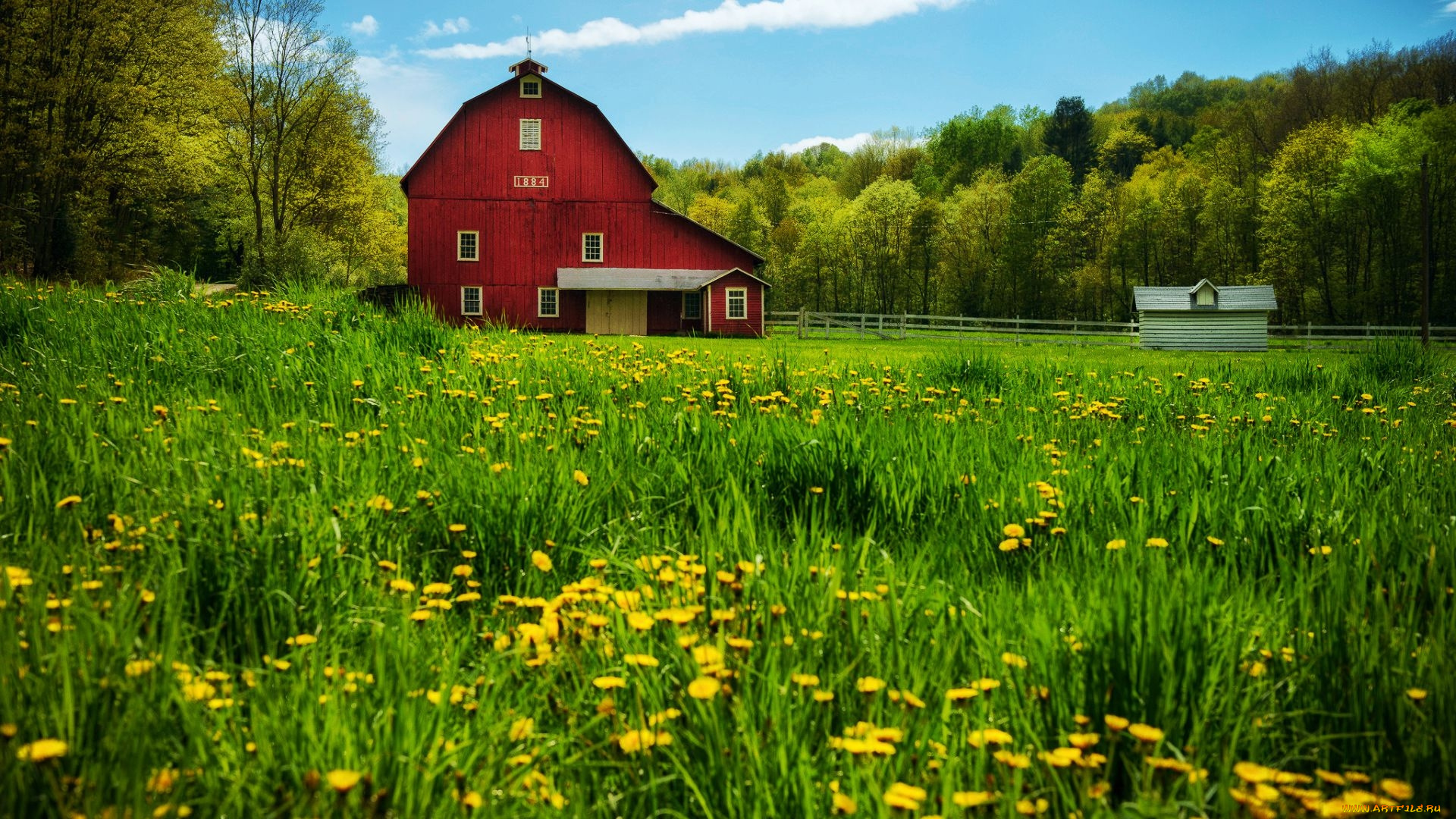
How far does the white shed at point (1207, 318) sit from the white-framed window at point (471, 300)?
28423 millimetres

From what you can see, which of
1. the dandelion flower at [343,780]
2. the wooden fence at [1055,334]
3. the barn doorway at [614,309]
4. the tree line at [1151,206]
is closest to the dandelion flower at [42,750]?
the dandelion flower at [343,780]

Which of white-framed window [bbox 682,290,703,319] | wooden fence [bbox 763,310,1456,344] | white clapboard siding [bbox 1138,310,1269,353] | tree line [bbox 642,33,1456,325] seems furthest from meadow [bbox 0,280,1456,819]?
tree line [bbox 642,33,1456,325]

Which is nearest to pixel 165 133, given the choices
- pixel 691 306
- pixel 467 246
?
pixel 467 246

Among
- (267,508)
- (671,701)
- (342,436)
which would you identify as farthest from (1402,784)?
(342,436)

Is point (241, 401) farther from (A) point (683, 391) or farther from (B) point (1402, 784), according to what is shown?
(B) point (1402, 784)

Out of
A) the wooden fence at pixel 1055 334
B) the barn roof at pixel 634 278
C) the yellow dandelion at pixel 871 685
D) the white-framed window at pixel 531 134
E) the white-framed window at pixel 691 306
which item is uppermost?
the white-framed window at pixel 531 134

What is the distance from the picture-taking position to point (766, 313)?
47.5m

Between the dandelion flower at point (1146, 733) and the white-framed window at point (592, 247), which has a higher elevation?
the white-framed window at point (592, 247)

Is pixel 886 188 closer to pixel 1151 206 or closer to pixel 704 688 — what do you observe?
pixel 1151 206

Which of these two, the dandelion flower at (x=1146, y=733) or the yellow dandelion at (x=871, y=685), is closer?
the dandelion flower at (x=1146, y=733)

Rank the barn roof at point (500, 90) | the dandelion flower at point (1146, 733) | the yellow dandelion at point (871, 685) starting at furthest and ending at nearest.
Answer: the barn roof at point (500, 90) → the yellow dandelion at point (871, 685) → the dandelion flower at point (1146, 733)

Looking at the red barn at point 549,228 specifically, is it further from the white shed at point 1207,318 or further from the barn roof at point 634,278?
the white shed at point 1207,318

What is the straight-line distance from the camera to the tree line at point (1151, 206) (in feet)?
176

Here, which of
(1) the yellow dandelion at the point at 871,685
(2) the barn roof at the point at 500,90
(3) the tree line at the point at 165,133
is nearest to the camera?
(1) the yellow dandelion at the point at 871,685
